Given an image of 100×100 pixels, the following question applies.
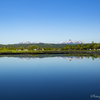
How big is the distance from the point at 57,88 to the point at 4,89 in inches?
177

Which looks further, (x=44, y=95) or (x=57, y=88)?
(x=57, y=88)

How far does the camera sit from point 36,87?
1167cm

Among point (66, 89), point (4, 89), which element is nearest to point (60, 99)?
point (66, 89)

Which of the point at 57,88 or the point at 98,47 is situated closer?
the point at 57,88

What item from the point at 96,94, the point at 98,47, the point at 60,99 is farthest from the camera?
the point at 98,47

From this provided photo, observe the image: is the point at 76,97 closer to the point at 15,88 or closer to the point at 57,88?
the point at 57,88

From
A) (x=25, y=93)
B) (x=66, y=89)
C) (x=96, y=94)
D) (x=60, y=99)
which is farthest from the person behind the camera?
(x=66, y=89)

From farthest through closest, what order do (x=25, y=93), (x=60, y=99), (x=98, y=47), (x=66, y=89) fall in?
(x=98, y=47), (x=66, y=89), (x=25, y=93), (x=60, y=99)

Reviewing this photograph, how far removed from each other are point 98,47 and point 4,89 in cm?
13395

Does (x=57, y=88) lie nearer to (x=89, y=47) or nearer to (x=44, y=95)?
(x=44, y=95)

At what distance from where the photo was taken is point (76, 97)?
924 centimetres

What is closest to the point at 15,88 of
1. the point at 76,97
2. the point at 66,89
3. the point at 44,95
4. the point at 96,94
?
the point at 44,95

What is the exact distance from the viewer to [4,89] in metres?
11.3

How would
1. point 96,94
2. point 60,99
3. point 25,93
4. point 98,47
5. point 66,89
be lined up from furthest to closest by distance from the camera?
point 98,47, point 66,89, point 25,93, point 96,94, point 60,99
